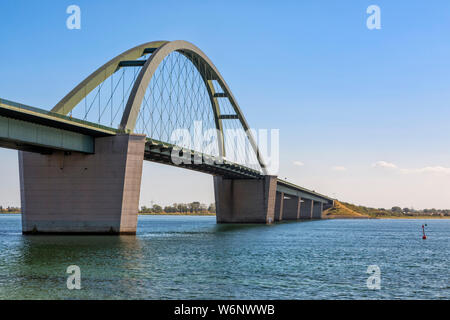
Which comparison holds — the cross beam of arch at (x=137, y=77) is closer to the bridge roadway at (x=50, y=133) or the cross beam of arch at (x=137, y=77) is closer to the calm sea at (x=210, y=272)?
the bridge roadway at (x=50, y=133)

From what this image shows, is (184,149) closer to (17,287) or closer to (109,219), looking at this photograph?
(109,219)

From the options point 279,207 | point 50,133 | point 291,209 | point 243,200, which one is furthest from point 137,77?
point 291,209

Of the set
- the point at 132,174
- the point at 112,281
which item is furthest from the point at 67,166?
the point at 112,281

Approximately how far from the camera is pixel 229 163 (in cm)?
9062

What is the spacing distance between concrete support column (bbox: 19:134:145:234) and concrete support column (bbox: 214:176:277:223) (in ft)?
182

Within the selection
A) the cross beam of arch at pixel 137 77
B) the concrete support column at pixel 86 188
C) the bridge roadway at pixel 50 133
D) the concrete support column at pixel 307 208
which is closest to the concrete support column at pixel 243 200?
the cross beam of arch at pixel 137 77

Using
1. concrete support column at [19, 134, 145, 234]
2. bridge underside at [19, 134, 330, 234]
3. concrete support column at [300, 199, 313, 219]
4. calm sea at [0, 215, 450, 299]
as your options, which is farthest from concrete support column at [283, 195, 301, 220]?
calm sea at [0, 215, 450, 299]

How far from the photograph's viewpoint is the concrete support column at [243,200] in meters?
109

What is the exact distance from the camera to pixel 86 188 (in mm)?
53406

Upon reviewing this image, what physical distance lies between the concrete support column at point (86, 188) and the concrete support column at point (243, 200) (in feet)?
182

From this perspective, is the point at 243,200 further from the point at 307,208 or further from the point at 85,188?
the point at 307,208

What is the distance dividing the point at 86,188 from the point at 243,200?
5974cm

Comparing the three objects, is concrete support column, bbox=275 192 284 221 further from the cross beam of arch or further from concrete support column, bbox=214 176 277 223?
the cross beam of arch
